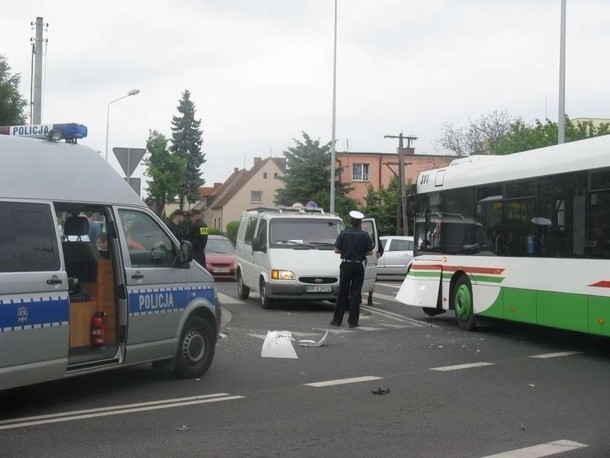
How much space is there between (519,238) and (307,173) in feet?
141

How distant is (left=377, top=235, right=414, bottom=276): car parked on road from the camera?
3011 cm

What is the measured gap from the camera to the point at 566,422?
705 centimetres

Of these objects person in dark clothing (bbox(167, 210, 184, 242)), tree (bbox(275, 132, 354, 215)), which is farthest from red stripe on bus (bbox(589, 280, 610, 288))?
tree (bbox(275, 132, 354, 215))

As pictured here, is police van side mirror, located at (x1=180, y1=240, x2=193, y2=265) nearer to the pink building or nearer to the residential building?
the pink building

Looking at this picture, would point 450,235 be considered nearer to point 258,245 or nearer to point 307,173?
point 258,245

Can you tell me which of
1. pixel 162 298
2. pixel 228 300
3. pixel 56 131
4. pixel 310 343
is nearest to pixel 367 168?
pixel 228 300

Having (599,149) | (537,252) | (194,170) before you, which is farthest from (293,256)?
(194,170)

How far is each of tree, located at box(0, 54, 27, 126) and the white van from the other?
40.3ft

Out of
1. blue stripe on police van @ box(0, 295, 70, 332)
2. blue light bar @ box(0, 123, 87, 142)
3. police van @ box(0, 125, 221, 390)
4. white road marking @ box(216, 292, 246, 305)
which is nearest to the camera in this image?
blue stripe on police van @ box(0, 295, 70, 332)

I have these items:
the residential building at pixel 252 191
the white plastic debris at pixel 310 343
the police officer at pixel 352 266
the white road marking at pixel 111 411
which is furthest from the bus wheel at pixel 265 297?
the residential building at pixel 252 191

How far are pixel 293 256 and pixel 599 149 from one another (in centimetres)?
823

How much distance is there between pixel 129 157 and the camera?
1684 cm

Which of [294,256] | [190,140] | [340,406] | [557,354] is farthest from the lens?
[190,140]

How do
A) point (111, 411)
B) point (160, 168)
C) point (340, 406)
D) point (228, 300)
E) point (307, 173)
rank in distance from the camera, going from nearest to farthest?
point (111, 411) → point (340, 406) → point (228, 300) → point (307, 173) → point (160, 168)
